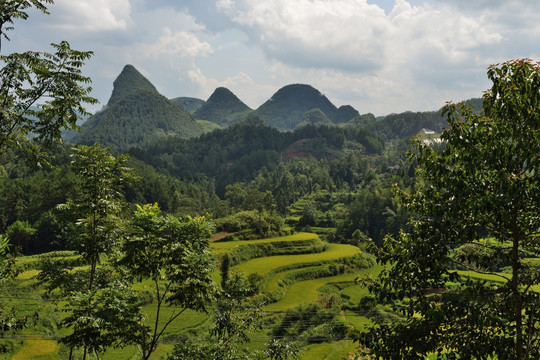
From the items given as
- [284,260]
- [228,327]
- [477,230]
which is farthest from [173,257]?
[284,260]

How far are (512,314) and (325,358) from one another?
80.7 feet

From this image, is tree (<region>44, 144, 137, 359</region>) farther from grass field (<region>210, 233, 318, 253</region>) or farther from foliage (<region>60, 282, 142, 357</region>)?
grass field (<region>210, 233, 318, 253</region>)

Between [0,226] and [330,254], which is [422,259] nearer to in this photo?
[330,254]

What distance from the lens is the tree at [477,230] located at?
271 inches

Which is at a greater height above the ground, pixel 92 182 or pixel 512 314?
pixel 92 182

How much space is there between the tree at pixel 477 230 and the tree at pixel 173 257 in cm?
428

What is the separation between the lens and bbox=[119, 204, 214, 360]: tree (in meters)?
9.30

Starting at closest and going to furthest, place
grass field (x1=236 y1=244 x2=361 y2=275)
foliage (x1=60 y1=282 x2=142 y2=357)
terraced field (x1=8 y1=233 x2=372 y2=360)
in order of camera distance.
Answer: foliage (x1=60 y1=282 x2=142 y2=357) < terraced field (x1=8 y1=233 x2=372 y2=360) < grass field (x1=236 y1=244 x2=361 y2=275)

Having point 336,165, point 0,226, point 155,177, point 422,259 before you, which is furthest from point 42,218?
point 336,165

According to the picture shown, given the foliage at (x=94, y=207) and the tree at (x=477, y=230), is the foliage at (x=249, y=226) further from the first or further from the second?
the tree at (x=477, y=230)

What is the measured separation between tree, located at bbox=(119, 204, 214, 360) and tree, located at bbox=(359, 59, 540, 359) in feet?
14.1

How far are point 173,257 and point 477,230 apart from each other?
731cm

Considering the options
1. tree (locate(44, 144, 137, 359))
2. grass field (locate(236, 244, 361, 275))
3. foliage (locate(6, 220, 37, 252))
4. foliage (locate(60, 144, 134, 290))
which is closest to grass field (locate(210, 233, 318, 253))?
grass field (locate(236, 244, 361, 275))

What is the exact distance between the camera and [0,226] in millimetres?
73438
